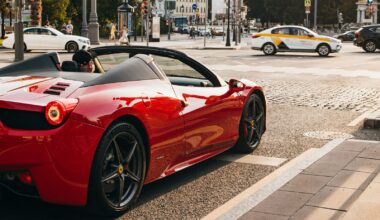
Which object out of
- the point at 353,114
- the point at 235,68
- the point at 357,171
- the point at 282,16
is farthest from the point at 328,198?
the point at 282,16

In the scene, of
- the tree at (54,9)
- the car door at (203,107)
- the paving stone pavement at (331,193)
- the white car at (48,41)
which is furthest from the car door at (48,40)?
the paving stone pavement at (331,193)

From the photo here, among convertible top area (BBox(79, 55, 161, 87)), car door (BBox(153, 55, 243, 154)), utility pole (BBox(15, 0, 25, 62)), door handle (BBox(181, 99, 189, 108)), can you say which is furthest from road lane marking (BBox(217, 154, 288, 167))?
utility pole (BBox(15, 0, 25, 62))

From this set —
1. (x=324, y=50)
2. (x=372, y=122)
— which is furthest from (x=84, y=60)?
(x=324, y=50)

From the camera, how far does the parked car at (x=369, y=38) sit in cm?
3497

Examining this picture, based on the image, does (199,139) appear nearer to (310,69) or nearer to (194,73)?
(194,73)

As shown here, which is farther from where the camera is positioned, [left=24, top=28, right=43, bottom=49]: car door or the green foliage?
the green foliage

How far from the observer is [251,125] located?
682cm

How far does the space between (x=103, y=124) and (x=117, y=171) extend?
0.42m

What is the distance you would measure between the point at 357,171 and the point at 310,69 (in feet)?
53.9

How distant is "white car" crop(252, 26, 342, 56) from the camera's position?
3173 cm

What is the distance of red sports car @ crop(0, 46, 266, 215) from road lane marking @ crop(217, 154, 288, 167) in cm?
45

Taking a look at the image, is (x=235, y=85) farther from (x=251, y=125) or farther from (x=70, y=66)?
(x=70, y=66)

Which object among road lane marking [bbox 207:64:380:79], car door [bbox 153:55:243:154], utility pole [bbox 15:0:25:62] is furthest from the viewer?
road lane marking [bbox 207:64:380:79]

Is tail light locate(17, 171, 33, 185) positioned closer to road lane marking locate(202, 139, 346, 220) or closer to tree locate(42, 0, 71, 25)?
road lane marking locate(202, 139, 346, 220)
